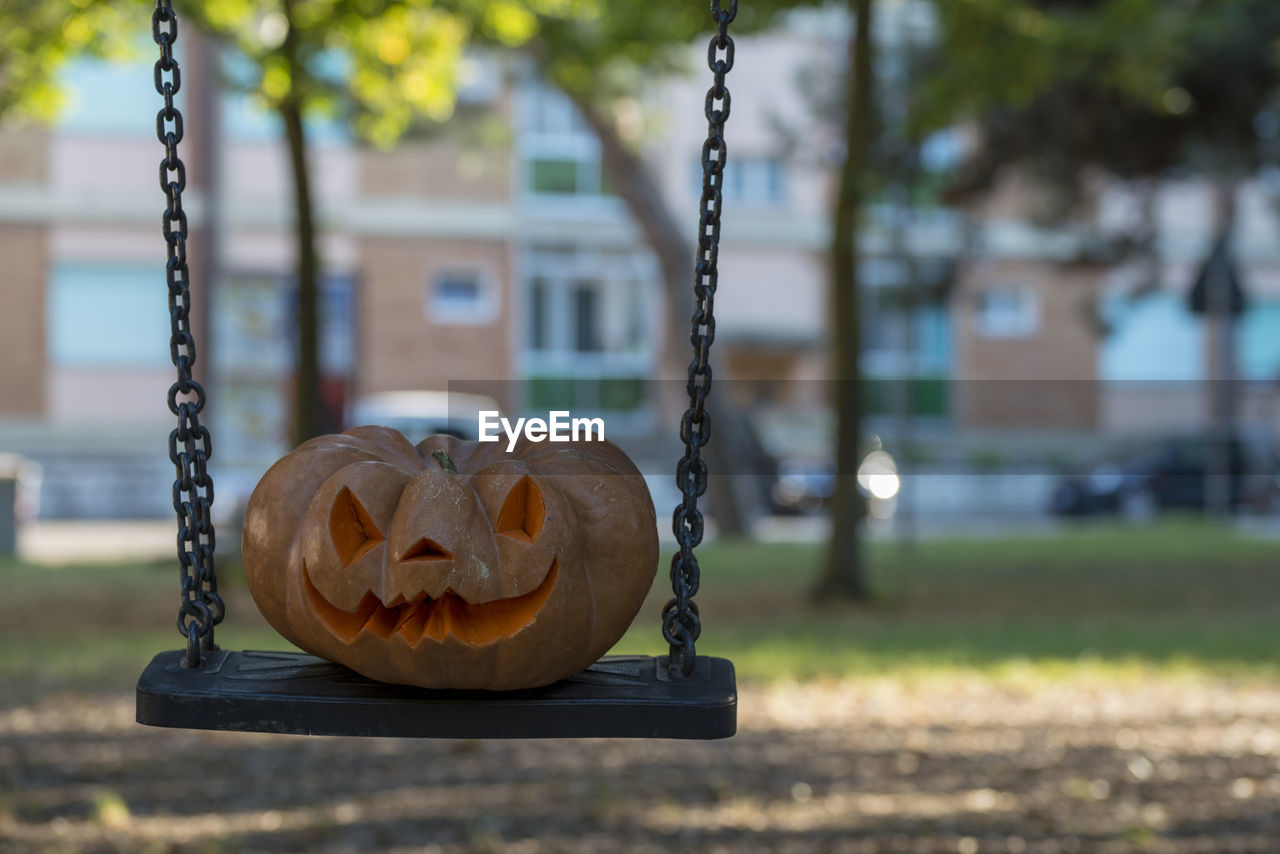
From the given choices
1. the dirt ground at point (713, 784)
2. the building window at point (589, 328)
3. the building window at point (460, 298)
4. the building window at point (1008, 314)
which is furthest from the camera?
the building window at point (1008, 314)

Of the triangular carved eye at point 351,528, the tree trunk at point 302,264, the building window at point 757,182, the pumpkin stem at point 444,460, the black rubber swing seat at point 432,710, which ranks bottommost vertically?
the black rubber swing seat at point 432,710

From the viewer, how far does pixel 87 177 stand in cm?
2939

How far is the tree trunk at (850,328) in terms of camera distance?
11.3m

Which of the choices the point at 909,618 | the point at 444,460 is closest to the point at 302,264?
the point at 909,618

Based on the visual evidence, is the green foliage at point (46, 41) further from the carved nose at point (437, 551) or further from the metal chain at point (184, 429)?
the carved nose at point (437, 551)

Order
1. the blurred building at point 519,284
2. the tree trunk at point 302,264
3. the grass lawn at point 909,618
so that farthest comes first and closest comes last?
the blurred building at point 519,284 → the tree trunk at point 302,264 → the grass lawn at point 909,618

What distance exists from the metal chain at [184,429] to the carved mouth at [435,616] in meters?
0.33

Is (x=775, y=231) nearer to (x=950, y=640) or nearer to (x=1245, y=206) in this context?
(x=1245, y=206)

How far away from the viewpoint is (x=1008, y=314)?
115 feet

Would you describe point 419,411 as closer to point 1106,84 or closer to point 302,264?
point 1106,84

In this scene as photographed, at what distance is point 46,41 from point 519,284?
21520 mm

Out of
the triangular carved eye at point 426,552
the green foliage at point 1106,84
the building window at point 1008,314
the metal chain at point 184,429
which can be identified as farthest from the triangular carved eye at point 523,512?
the building window at point 1008,314

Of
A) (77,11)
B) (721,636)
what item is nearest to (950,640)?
(721,636)

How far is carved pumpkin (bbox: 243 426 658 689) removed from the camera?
2.27 meters
